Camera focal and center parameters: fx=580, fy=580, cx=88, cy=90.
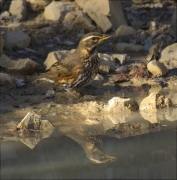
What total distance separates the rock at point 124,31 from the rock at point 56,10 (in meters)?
1.49

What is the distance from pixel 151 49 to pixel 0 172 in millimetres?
6172

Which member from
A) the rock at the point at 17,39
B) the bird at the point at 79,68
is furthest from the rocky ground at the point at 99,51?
the bird at the point at 79,68

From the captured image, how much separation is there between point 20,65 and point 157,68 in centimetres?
253

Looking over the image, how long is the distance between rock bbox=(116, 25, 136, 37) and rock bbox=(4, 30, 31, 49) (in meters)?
2.02

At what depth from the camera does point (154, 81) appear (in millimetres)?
10453


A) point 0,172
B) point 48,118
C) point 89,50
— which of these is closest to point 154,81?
point 89,50

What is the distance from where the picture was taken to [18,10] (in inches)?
529

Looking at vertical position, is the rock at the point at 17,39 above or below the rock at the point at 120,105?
above

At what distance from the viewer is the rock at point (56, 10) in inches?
531

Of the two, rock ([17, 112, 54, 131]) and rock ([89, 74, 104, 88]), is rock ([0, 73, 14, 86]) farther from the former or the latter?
rock ([17, 112, 54, 131])

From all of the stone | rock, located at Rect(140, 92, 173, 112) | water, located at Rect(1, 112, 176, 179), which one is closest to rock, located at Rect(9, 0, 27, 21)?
the stone

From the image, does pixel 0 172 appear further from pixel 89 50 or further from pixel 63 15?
pixel 63 15

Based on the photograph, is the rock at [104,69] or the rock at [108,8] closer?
the rock at [104,69]

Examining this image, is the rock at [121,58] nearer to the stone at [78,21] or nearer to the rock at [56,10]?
the stone at [78,21]
